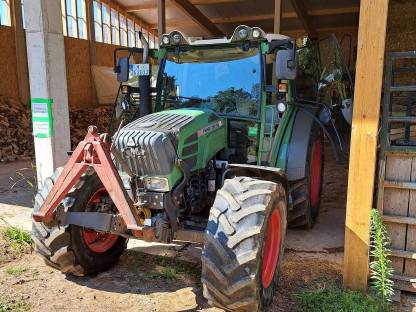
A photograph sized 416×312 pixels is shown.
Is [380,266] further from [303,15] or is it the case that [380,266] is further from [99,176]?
[303,15]

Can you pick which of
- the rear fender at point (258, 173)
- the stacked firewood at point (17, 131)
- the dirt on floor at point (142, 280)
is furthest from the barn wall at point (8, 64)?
the rear fender at point (258, 173)

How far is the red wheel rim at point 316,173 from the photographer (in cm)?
483

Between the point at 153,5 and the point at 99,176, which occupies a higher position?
the point at 153,5

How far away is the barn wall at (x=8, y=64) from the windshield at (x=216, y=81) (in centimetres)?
834

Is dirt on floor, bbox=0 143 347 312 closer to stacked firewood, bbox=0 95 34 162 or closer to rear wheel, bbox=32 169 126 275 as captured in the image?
rear wheel, bbox=32 169 126 275

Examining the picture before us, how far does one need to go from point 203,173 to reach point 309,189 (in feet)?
4.69

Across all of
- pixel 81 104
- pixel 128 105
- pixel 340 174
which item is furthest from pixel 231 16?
pixel 128 105

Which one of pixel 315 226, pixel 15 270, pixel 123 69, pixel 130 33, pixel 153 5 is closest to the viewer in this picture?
pixel 15 270

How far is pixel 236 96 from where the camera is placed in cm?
390

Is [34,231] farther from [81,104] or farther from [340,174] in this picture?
[81,104]

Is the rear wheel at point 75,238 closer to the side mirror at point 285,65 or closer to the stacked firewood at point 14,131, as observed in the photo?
the side mirror at point 285,65

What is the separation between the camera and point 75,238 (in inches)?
132

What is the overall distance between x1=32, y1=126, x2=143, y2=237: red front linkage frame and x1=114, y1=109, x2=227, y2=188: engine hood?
24 centimetres

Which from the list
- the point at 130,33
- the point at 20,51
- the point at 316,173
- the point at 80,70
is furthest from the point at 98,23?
the point at 316,173
